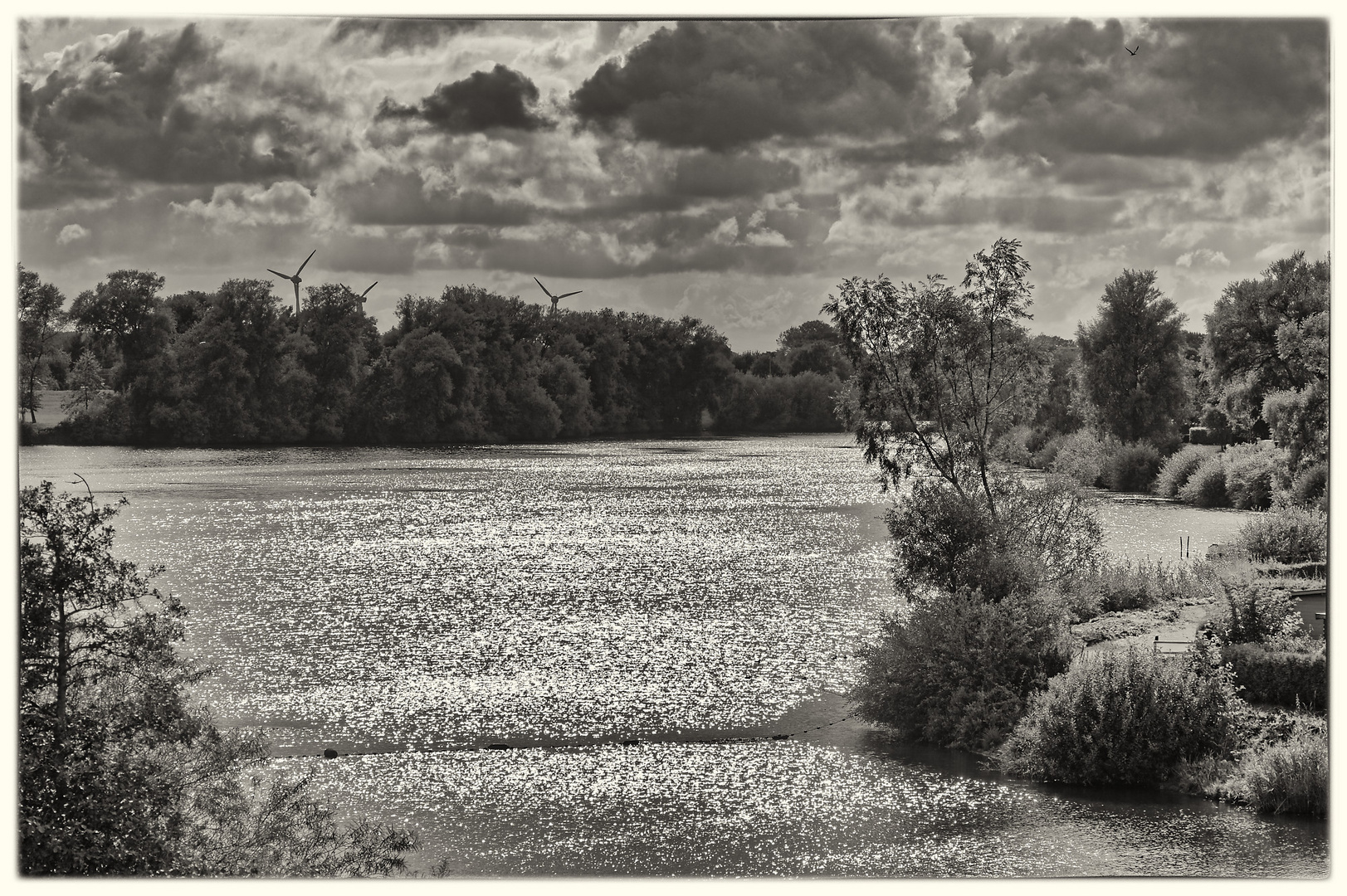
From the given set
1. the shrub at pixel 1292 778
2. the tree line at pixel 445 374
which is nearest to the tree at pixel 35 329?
the shrub at pixel 1292 778

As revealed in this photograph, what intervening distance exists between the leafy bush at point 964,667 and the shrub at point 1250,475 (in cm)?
1786

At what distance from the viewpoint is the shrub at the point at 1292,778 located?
12.5 m

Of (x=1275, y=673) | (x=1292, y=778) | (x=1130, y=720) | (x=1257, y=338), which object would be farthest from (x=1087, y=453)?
(x=1292, y=778)

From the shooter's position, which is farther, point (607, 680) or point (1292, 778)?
point (607, 680)

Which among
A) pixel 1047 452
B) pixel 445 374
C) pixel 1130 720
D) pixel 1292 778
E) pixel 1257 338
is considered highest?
pixel 445 374

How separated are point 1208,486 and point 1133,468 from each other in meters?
6.71

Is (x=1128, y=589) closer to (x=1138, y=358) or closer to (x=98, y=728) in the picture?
(x=98, y=728)

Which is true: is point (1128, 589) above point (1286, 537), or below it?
below

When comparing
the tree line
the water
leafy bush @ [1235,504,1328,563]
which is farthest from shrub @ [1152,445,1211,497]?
leafy bush @ [1235,504,1328,563]

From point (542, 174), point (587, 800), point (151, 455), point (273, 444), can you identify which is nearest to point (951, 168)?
point (542, 174)

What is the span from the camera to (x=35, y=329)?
14.4m

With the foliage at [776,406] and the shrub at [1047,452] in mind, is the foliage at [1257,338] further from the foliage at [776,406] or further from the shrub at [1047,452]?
the foliage at [776,406]

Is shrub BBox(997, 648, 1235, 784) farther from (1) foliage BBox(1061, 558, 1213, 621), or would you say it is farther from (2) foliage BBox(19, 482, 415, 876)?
(2) foliage BBox(19, 482, 415, 876)
